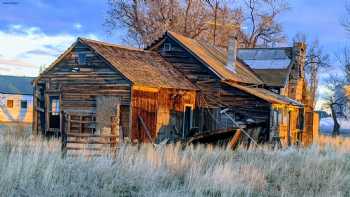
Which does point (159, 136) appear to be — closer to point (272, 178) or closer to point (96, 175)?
point (272, 178)

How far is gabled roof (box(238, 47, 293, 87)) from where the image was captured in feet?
103

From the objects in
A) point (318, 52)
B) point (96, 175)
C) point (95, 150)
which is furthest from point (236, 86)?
point (318, 52)

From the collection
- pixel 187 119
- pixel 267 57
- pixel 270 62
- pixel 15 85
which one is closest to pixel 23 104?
pixel 15 85

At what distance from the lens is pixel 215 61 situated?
1115 inches

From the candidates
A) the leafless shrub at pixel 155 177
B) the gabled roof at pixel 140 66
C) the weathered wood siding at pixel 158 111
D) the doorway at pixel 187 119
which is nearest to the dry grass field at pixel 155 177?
the leafless shrub at pixel 155 177

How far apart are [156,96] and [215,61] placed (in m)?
6.71

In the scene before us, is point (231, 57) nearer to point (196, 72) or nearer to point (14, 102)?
point (196, 72)

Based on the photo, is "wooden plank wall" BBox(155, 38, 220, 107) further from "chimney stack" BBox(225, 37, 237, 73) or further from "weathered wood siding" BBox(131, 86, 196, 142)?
"chimney stack" BBox(225, 37, 237, 73)

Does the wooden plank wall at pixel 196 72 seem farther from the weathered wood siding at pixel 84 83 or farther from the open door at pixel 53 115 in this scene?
the open door at pixel 53 115

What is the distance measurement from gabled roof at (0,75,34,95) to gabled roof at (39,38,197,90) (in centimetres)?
2669

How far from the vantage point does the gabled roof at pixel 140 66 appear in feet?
72.8

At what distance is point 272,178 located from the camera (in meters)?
12.0

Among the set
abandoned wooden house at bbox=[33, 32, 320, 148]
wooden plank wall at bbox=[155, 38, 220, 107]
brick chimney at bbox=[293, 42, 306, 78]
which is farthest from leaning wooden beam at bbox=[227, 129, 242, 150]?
brick chimney at bbox=[293, 42, 306, 78]

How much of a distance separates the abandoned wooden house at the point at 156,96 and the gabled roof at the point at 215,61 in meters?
0.08
